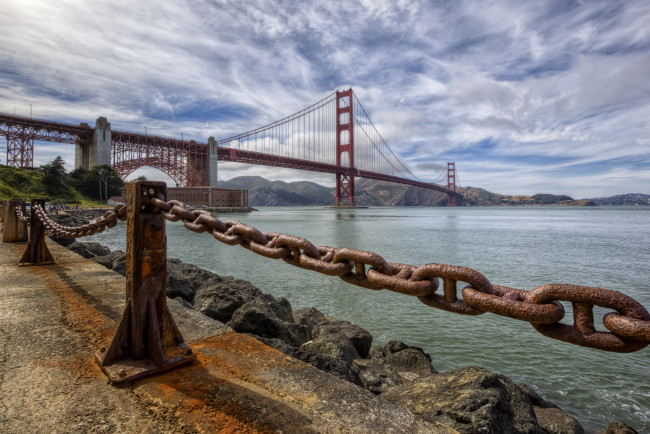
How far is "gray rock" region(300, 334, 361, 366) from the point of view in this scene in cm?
319

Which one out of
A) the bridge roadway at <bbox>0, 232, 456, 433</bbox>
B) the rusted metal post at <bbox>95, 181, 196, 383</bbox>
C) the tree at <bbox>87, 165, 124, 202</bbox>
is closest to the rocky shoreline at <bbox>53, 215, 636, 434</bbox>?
the bridge roadway at <bbox>0, 232, 456, 433</bbox>

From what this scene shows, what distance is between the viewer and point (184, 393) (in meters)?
1.33

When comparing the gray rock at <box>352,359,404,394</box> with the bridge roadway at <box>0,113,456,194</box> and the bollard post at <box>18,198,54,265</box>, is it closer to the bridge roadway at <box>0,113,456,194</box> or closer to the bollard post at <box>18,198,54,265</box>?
the bollard post at <box>18,198,54,265</box>

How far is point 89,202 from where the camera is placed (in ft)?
141

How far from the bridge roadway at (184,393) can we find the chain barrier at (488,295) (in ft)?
1.63

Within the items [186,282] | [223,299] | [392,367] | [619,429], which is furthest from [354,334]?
[186,282]

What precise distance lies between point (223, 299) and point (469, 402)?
3.16m

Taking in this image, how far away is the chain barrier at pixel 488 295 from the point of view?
31.6 inches

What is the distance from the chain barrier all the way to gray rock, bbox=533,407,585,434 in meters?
2.17

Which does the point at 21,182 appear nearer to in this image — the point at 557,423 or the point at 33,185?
the point at 33,185

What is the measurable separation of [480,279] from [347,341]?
113 inches

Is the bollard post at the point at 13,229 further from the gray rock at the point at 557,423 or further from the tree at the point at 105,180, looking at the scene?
the tree at the point at 105,180

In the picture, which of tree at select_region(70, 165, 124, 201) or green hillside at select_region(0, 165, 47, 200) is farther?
tree at select_region(70, 165, 124, 201)

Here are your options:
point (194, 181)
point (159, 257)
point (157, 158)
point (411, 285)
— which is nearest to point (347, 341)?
point (159, 257)
